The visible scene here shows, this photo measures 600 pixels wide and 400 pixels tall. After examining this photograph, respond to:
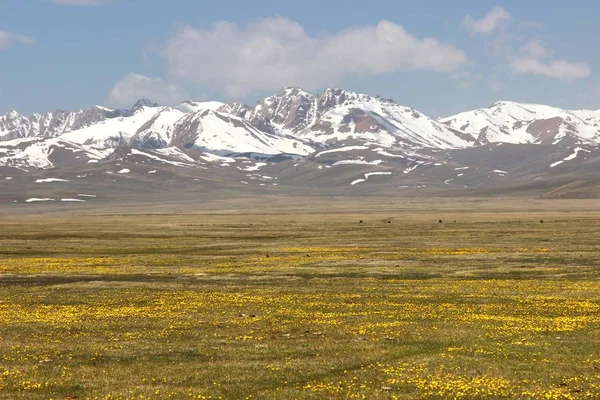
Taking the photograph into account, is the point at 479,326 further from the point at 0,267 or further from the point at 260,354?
the point at 0,267

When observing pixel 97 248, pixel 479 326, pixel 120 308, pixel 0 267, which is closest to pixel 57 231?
pixel 97 248

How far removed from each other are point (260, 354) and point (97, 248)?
75.8m

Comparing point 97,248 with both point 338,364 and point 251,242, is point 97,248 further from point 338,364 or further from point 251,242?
point 338,364

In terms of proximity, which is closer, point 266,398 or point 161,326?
point 266,398

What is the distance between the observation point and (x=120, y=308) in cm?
4369

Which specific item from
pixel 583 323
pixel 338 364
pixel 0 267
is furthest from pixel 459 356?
pixel 0 267

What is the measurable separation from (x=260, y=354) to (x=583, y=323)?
1689 centimetres

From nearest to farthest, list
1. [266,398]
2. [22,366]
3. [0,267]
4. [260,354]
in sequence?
[266,398], [22,366], [260,354], [0,267]

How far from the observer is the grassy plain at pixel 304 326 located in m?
25.1

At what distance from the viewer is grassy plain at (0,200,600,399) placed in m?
25.1

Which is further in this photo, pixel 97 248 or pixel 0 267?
pixel 97 248

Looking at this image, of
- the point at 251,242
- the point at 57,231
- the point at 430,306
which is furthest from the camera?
the point at 57,231

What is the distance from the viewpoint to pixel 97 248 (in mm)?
101188

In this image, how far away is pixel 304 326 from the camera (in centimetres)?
3666
